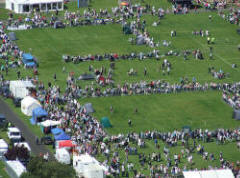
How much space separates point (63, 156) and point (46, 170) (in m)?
13.2

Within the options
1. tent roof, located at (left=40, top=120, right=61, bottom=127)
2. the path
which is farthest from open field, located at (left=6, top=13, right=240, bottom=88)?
tent roof, located at (left=40, top=120, right=61, bottom=127)

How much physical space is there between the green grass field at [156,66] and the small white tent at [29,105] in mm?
901

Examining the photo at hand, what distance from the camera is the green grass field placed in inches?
5443

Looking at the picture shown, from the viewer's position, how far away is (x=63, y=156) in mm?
121938

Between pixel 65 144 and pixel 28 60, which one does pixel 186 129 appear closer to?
pixel 65 144

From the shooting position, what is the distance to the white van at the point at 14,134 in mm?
126250

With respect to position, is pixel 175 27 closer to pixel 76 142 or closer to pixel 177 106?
pixel 177 106

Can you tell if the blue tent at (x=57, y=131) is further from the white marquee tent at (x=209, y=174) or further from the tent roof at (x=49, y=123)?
the white marquee tent at (x=209, y=174)

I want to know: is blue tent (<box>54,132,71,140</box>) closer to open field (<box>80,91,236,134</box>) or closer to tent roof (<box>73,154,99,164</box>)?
tent roof (<box>73,154,99,164</box>)

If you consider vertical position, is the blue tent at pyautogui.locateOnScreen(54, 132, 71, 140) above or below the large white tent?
below

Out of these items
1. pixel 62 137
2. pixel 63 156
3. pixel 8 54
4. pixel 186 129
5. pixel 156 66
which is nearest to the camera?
pixel 63 156

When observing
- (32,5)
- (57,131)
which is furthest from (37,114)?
(32,5)

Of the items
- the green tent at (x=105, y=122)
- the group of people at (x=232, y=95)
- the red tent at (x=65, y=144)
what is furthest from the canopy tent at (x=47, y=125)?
the group of people at (x=232, y=95)

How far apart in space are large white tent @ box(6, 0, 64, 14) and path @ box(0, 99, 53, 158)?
121 feet
